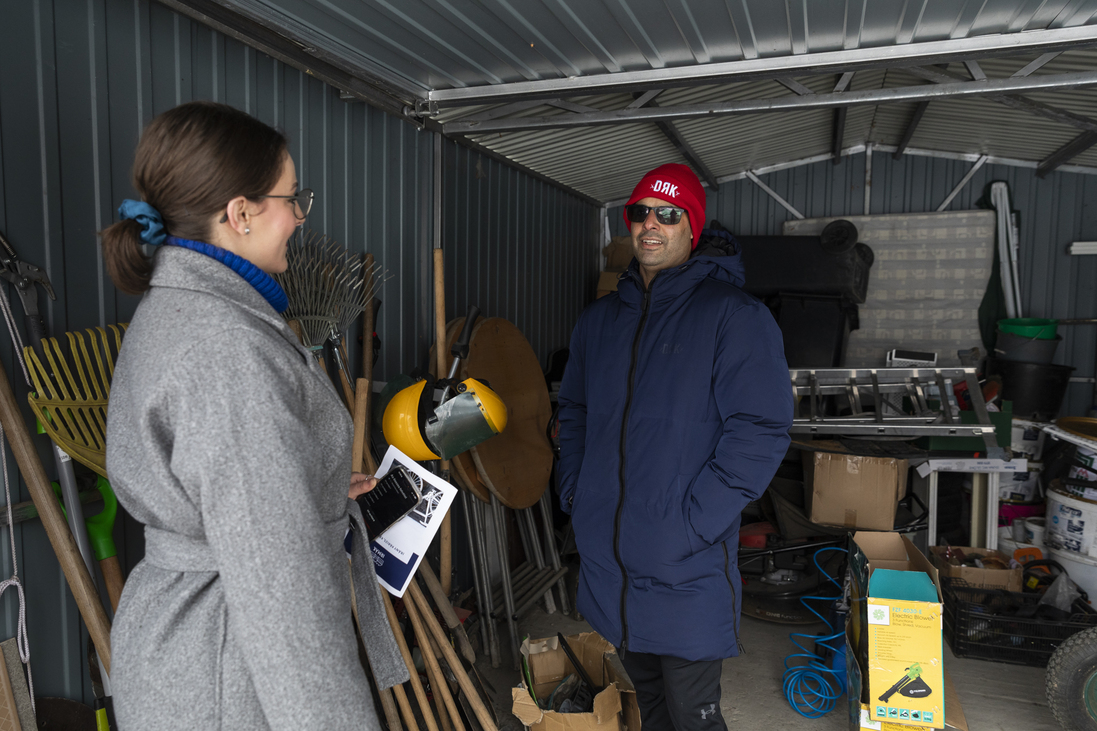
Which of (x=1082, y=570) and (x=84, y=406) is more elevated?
(x=84, y=406)

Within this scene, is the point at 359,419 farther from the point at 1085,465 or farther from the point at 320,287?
the point at 1085,465

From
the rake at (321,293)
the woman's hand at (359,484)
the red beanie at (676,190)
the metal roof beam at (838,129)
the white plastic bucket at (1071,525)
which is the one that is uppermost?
the metal roof beam at (838,129)

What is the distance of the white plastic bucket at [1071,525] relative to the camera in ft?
11.4

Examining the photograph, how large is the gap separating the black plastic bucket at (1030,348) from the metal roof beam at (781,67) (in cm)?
359

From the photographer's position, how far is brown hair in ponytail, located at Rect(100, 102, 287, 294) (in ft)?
3.29

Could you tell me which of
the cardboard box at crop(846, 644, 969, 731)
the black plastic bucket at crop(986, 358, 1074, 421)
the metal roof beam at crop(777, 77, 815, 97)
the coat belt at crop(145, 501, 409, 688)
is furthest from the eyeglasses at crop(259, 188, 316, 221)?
the black plastic bucket at crop(986, 358, 1074, 421)

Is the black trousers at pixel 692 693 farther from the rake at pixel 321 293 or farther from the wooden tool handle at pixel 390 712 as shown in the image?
the rake at pixel 321 293

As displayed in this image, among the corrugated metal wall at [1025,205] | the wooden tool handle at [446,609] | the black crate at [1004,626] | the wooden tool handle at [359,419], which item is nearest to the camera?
the wooden tool handle at [359,419]

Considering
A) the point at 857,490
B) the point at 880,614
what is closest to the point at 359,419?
the point at 880,614

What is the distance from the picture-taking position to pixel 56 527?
150cm

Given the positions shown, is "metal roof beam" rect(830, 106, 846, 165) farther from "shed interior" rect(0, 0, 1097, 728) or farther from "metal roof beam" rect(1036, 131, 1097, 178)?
"metal roof beam" rect(1036, 131, 1097, 178)

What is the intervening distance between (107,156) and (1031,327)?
5947mm

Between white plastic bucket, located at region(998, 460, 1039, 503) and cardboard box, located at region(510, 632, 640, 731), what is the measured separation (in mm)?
3140

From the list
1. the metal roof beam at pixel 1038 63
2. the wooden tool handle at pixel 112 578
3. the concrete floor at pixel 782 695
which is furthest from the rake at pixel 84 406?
the metal roof beam at pixel 1038 63
